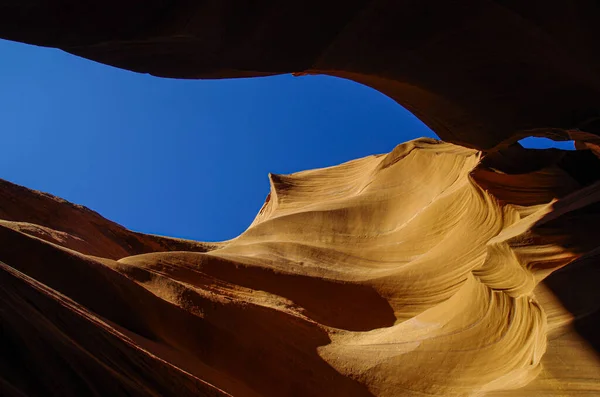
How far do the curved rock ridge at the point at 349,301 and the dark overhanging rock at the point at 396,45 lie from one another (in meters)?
1.82

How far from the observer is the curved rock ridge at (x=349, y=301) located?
4.02 metres

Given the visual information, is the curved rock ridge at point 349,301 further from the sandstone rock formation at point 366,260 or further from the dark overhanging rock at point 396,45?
the dark overhanging rock at point 396,45

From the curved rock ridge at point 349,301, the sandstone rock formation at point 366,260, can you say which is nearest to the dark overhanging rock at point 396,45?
the sandstone rock formation at point 366,260

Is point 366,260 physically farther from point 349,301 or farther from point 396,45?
point 396,45

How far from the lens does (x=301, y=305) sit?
305 inches

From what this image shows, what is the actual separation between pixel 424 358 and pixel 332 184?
312 inches

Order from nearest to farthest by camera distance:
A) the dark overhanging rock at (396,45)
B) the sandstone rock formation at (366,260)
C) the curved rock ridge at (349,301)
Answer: the dark overhanging rock at (396,45)
the sandstone rock formation at (366,260)
the curved rock ridge at (349,301)

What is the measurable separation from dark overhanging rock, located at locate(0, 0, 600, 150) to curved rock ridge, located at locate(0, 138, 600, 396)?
5.98 feet

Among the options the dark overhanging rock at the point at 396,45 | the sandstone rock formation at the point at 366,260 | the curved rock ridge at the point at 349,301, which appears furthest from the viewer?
the curved rock ridge at the point at 349,301

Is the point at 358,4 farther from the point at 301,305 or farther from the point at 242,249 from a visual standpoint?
the point at 242,249

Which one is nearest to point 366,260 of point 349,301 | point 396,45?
point 349,301

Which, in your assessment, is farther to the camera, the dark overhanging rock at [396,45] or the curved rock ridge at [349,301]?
the curved rock ridge at [349,301]

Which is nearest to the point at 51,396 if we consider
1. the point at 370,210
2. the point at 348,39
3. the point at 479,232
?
the point at 348,39

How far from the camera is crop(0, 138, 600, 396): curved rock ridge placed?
13.2 feet
